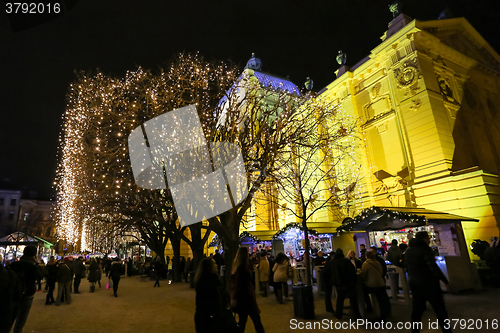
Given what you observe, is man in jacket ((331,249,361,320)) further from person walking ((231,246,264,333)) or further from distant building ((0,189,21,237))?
distant building ((0,189,21,237))

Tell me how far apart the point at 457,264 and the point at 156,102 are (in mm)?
12559

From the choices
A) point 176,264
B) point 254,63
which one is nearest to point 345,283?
point 176,264

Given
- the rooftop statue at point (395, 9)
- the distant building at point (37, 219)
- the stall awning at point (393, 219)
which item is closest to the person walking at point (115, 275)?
the stall awning at point (393, 219)

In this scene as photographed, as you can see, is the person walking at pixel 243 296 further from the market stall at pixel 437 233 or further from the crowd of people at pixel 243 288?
the market stall at pixel 437 233

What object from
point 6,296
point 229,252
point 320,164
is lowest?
point 6,296

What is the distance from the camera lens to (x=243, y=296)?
16.7 ft

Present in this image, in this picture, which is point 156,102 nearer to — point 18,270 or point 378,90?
point 18,270

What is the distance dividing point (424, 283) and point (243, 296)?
3.13m

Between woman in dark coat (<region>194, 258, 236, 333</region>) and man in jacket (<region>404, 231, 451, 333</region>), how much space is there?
3284 mm

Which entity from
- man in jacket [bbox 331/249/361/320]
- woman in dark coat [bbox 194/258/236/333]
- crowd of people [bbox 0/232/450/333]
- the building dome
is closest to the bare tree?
man in jacket [bbox 331/249/361/320]

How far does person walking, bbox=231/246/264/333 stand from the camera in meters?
4.97

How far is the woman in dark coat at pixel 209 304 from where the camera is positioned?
12.9 ft

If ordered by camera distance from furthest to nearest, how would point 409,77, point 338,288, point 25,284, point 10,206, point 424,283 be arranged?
point 10,206 < point 409,77 < point 338,288 < point 25,284 < point 424,283

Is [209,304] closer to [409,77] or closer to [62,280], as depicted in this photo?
[62,280]
